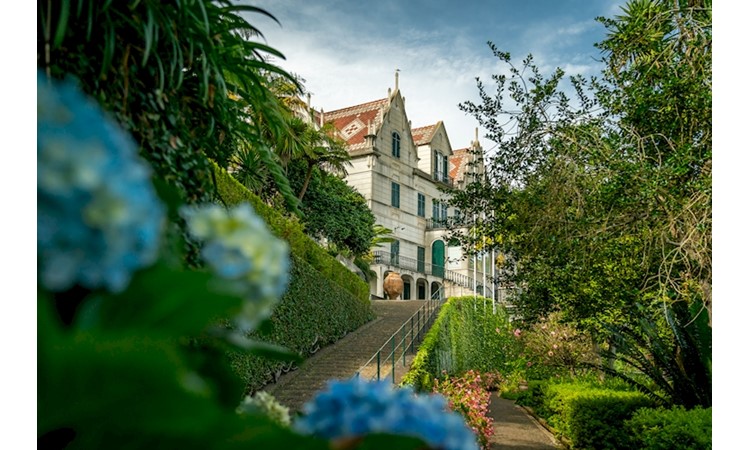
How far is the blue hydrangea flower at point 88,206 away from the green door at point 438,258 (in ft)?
71.6

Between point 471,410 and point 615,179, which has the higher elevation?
point 615,179

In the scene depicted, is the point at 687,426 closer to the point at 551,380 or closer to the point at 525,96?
the point at 525,96

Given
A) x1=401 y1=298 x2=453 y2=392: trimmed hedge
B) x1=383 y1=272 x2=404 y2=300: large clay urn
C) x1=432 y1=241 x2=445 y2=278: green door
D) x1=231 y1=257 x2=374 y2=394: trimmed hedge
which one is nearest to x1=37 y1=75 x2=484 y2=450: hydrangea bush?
x1=231 y1=257 x2=374 y2=394: trimmed hedge

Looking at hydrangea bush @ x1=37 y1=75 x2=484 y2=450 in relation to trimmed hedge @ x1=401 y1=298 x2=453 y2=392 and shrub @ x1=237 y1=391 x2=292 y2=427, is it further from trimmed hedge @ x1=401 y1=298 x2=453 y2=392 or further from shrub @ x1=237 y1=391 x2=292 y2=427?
trimmed hedge @ x1=401 y1=298 x2=453 y2=392

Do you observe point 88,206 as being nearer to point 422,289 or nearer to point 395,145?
point 395,145

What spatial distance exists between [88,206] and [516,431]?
408 inches

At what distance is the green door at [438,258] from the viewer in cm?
2236

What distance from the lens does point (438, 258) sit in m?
22.4

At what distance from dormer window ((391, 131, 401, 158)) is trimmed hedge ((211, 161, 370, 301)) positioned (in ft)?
24.3

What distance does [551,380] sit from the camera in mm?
10609

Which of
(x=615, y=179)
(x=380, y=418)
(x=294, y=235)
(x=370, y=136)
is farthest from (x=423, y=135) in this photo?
(x=380, y=418)

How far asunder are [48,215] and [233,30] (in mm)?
684

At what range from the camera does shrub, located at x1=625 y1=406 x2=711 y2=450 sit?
4.58m

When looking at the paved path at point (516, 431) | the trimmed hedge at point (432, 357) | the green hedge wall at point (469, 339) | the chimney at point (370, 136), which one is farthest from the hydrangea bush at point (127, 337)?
the chimney at point (370, 136)
